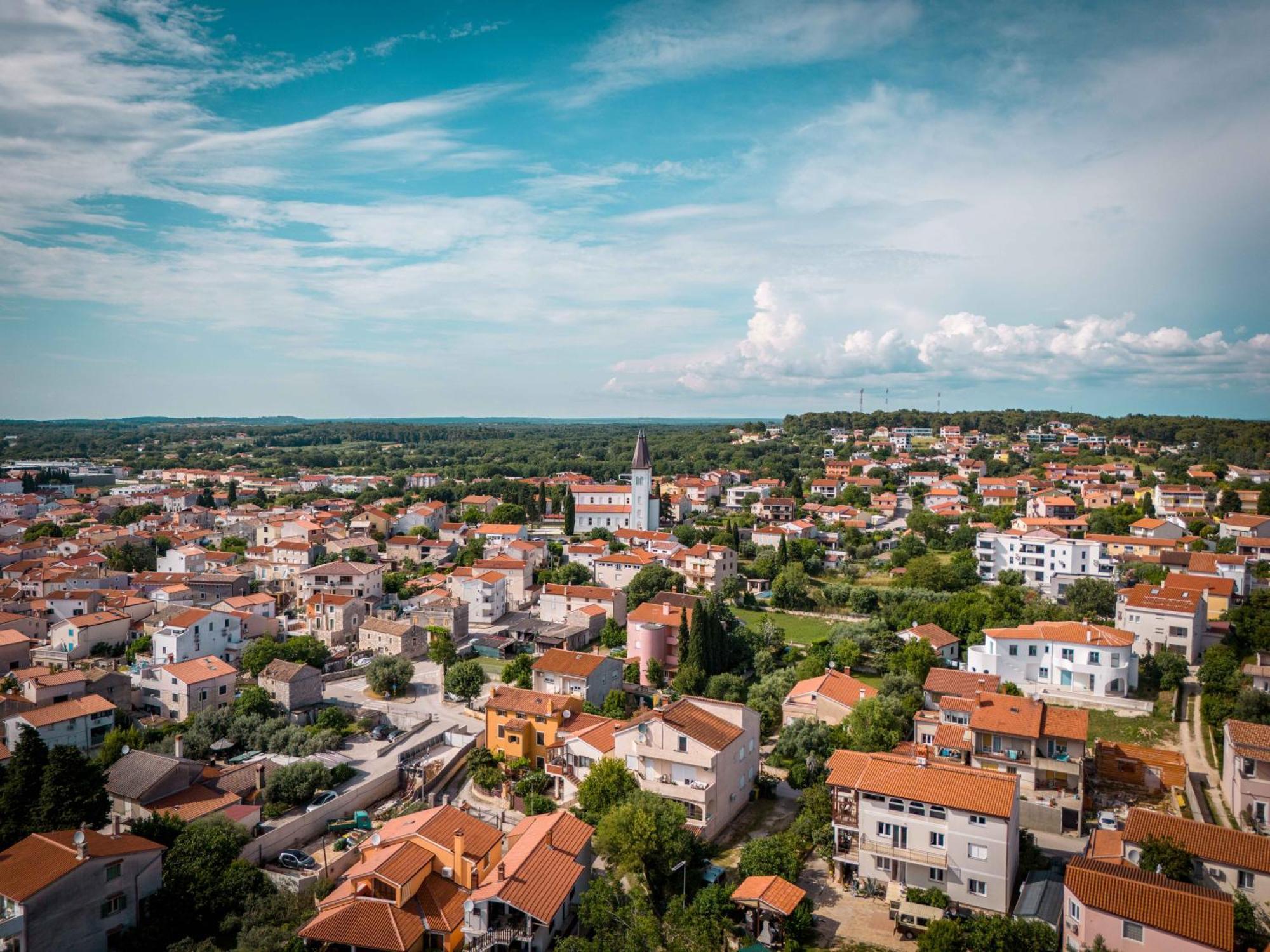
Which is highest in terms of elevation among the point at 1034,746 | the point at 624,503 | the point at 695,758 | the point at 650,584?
the point at 624,503

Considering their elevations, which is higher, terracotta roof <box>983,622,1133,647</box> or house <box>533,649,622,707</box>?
terracotta roof <box>983,622,1133,647</box>

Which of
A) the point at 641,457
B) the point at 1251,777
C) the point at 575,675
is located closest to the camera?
the point at 1251,777

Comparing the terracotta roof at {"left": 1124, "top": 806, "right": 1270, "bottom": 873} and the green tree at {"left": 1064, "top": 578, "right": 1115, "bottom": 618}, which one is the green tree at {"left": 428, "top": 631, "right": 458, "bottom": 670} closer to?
the terracotta roof at {"left": 1124, "top": 806, "right": 1270, "bottom": 873}

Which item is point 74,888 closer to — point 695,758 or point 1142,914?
point 695,758

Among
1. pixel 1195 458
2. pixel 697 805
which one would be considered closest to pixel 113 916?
pixel 697 805

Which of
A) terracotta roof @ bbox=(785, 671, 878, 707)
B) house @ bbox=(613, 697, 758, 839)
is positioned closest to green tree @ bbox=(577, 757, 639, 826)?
house @ bbox=(613, 697, 758, 839)

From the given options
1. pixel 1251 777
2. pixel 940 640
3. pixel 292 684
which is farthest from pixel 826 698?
pixel 292 684
